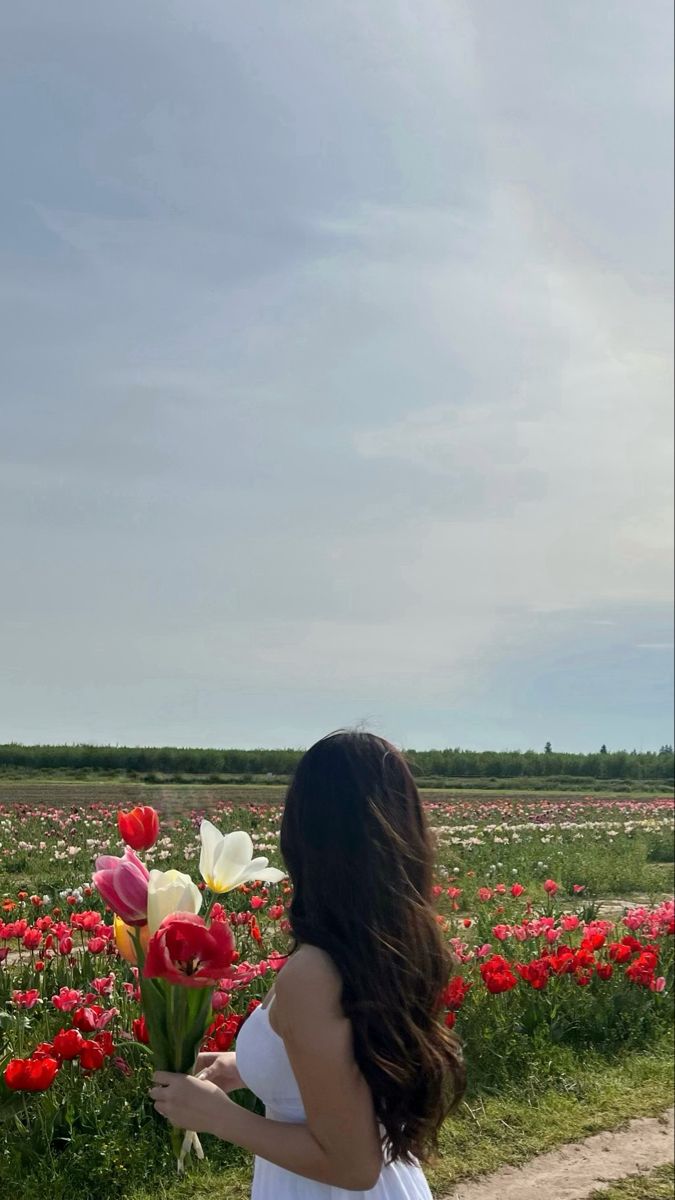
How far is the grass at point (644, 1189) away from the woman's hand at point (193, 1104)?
A: 2720 mm

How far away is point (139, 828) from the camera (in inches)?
74.7

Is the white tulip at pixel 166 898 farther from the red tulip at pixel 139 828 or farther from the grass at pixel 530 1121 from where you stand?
the grass at pixel 530 1121

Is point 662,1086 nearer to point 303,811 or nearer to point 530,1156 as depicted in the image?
point 530,1156

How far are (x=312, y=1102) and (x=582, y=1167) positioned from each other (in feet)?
9.81

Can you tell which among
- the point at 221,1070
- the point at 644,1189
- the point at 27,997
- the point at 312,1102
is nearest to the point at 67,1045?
the point at 27,997

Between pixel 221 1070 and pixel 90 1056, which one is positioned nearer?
pixel 221 1070

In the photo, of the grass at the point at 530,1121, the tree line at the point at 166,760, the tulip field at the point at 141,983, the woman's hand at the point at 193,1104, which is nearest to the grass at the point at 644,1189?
the grass at the point at 530,1121

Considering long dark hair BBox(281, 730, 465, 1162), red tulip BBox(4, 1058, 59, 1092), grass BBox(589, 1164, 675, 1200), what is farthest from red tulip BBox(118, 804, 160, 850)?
grass BBox(589, 1164, 675, 1200)

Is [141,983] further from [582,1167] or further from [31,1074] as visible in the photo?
[582,1167]

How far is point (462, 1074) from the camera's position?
6.62 ft

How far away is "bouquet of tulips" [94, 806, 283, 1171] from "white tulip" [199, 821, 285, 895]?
0.02 metres

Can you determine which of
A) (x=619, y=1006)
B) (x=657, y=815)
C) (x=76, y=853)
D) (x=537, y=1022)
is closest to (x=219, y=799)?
(x=76, y=853)

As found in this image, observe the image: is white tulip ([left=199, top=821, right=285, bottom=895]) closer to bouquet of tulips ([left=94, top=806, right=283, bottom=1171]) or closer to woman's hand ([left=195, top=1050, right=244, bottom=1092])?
bouquet of tulips ([left=94, top=806, right=283, bottom=1171])

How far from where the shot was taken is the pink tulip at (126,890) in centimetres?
166
